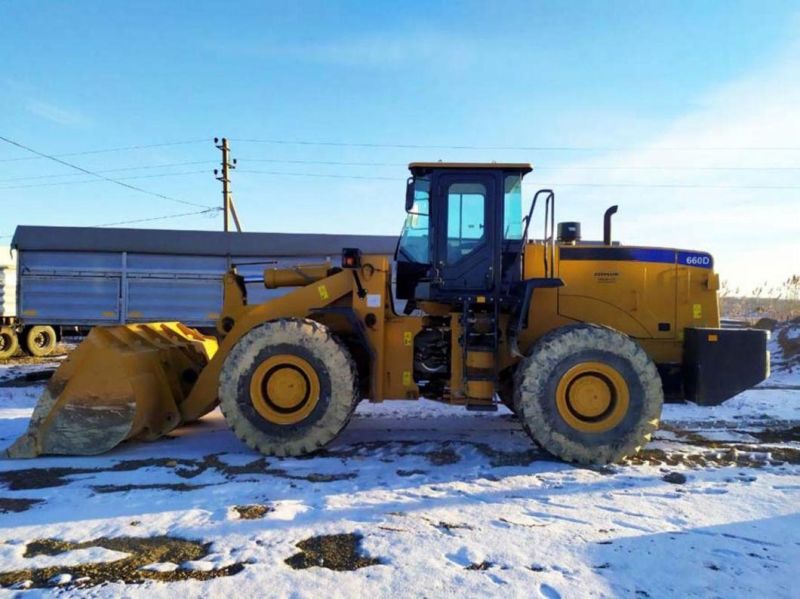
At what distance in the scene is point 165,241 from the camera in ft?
52.2

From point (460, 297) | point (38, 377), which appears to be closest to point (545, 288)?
point (460, 297)

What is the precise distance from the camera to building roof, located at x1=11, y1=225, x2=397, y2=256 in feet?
51.5

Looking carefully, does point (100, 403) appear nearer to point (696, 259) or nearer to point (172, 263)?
point (696, 259)

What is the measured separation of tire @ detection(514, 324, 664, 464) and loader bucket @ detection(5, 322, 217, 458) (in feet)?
12.2

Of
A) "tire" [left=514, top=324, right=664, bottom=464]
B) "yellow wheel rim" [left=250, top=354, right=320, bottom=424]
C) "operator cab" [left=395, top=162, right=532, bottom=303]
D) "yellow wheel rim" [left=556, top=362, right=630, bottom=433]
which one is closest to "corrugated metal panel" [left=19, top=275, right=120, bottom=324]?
"yellow wheel rim" [left=250, top=354, right=320, bottom=424]

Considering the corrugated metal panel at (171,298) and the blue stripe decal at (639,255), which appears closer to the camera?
the blue stripe decal at (639,255)

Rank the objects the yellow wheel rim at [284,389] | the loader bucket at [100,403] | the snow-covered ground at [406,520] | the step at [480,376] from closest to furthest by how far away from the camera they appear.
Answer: the snow-covered ground at [406,520] < the loader bucket at [100,403] < the yellow wheel rim at [284,389] < the step at [480,376]

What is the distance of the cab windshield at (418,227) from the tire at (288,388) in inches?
51.7

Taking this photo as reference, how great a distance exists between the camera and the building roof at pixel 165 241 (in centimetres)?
1570

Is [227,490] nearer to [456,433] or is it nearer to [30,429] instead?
[30,429]

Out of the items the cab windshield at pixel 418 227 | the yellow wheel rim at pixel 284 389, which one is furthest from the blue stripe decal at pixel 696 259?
the yellow wheel rim at pixel 284 389

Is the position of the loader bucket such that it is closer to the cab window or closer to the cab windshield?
the cab windshield

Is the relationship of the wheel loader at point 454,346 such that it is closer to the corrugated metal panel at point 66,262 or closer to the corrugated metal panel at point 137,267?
the corrugated metal panel at point 137,267

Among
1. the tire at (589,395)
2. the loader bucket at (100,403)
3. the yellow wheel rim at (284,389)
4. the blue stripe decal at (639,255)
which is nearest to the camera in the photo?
A: the tire at (589,395)
